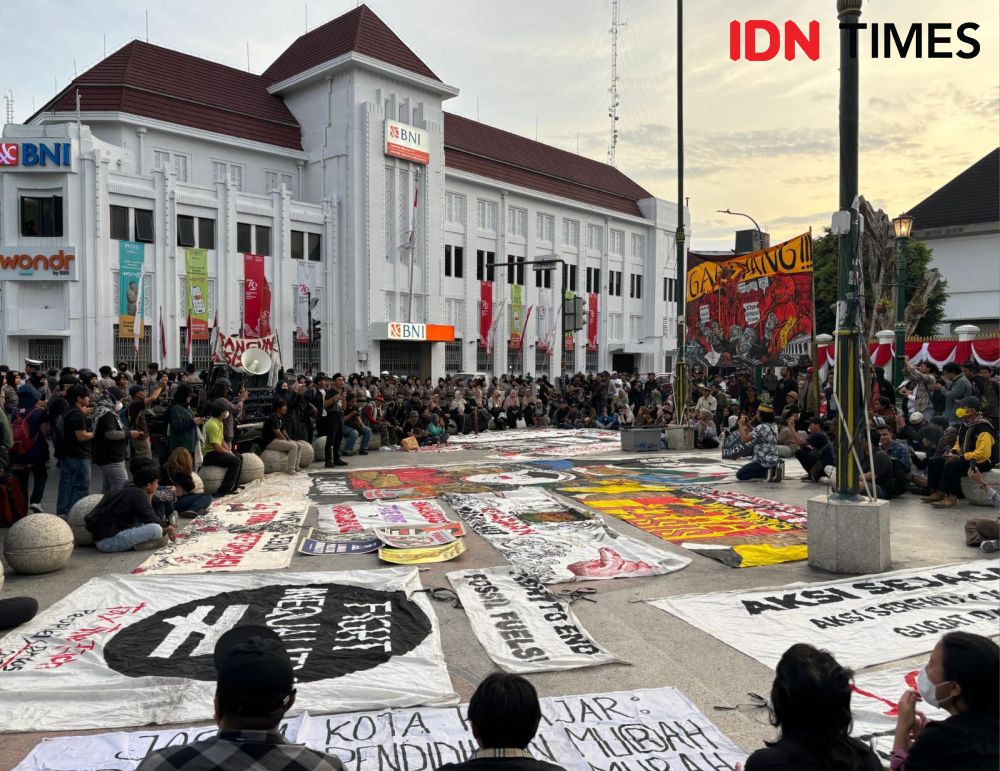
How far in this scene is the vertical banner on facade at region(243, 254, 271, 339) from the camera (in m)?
36.7

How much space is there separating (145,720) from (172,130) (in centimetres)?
3717

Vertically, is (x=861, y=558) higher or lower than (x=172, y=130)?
lower

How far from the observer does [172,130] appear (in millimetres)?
36375

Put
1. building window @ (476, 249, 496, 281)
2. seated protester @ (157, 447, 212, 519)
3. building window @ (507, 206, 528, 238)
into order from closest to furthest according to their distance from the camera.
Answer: seated protester @ (157, 447, 212, 519), building window @ (476, 249, 496, 281), building window @ (507, 206, 528, 238)

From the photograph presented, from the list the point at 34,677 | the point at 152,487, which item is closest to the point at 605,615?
the point at 34,677

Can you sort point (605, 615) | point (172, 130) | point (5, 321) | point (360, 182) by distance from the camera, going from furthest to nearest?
point (360, 182)
point (172, 130)
point (5, 321)
point (605, 615)

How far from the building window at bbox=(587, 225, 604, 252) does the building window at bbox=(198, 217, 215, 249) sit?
28216 millimetres

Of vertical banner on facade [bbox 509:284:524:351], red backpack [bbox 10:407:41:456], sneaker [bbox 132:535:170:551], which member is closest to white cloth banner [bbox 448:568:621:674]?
sneaker [bbox 132:535:170:551]

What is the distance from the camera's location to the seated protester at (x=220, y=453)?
12.1m

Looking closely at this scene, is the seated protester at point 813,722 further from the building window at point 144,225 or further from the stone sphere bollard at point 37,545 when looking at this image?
the building window at point 144,225

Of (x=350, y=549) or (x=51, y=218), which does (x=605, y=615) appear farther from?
(x=51, y=218)

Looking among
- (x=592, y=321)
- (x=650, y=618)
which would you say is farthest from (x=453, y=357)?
(x=650, y=618)

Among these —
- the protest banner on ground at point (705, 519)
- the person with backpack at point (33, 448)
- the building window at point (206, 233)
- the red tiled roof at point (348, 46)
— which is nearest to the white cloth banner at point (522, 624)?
the protest banner on ground at point (705, 519)

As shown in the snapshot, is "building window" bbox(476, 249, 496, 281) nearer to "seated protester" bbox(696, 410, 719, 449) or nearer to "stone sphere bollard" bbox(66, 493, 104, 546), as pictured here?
"seated protester" bbox(696, 410, 719, 449)
